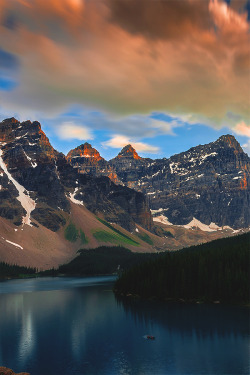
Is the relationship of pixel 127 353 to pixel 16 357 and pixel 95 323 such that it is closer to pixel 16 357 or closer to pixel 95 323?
pixel 16 357

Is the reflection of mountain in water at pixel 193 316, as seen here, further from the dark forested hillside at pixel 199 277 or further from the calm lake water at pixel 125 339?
the dark forested hillside at pixel 199 277

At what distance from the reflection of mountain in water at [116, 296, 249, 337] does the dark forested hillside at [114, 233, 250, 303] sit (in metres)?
8.13

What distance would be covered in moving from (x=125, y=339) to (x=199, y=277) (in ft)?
206

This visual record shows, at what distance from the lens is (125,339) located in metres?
100

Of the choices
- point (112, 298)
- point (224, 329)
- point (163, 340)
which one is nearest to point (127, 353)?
point (163, 340)

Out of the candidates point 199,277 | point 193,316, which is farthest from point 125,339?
point 199,277

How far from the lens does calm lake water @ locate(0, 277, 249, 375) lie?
7812cm

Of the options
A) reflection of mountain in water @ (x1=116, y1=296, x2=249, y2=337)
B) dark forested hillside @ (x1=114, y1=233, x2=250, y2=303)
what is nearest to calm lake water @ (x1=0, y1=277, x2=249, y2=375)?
reflection of mountain in water @ (x1=116, y1=296, x2=249, y2=337)

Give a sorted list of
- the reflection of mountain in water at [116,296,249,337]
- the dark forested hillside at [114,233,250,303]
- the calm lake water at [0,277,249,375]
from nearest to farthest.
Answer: the calm lake water at [0,277,249,375], the reflection of mountain in water at [116,296,249,337], the dark forested hillside at [114,233,250,303]

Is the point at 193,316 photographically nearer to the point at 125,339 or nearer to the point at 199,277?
the point at 199,277

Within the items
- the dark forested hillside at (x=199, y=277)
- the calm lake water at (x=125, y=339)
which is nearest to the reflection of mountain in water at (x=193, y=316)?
the calm lake water at (x=125, y=339)

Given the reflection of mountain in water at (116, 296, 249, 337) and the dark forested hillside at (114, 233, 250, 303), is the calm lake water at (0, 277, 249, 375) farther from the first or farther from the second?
the dark forested hillside at (114, 233, 250, 303)

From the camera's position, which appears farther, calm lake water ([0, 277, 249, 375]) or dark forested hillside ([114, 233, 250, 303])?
dark forested hillside ([114, 233, 250, 303])

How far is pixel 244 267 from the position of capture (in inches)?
6068
